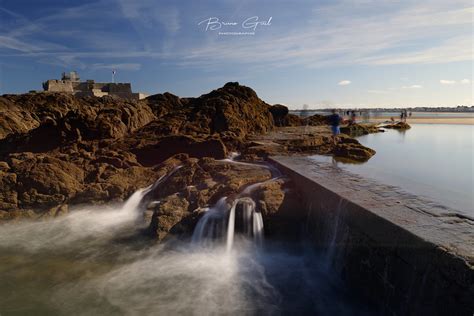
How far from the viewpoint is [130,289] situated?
6.01 meters

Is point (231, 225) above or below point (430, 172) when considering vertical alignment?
below

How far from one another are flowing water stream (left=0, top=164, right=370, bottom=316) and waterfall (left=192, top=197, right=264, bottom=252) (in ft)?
0.07

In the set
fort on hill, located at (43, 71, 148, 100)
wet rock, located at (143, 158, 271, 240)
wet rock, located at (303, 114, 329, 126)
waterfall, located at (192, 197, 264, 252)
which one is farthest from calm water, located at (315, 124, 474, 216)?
fort on hill, located at (43, 71, 148, 100)

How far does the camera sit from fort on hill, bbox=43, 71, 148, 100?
4547 centimetres

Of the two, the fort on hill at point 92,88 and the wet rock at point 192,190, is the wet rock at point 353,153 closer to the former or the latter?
the wet rock at point 192,190

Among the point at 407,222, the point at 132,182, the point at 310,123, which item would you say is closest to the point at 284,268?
the point at 407,222

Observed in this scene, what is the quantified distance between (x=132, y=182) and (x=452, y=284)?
9087 mm

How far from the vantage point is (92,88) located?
4888cm

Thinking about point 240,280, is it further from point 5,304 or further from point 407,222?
point 5,304

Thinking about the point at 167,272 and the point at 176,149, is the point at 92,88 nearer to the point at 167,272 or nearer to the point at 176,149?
the point at 176,149

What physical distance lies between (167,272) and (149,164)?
6669mm

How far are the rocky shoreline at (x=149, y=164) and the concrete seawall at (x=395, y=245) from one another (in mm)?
1687

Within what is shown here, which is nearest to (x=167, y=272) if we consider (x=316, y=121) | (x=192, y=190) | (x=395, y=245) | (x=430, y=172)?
(x=192, y=190)

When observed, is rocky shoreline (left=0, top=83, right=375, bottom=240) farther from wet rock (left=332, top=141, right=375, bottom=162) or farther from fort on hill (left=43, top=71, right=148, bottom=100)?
→ fort on hill (left=43, top=71, right=148, bottom=100)
